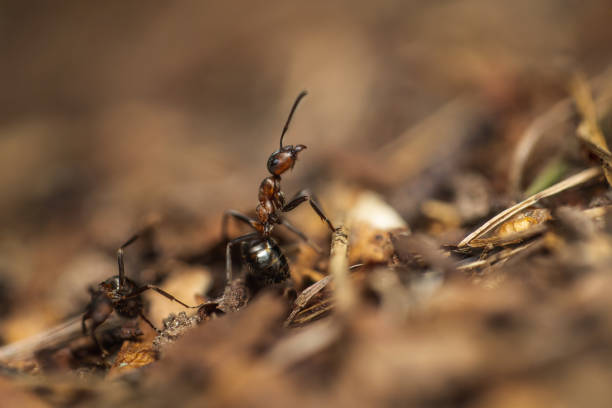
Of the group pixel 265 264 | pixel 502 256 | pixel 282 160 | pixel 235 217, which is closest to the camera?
pixel 502 256

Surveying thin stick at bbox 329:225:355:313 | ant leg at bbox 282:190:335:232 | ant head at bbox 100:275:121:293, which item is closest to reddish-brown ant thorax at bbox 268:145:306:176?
ant leg at bbox 282:190:335:232

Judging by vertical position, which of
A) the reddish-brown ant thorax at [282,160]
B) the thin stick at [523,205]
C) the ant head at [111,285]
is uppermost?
the reddish-brown ant thorax at [282,160]

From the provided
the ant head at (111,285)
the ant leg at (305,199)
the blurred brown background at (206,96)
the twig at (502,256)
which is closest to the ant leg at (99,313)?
the ant head at (111,285)

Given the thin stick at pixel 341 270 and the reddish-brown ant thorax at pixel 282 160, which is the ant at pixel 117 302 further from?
the reddish-brown ant thorax at pixel 282 160

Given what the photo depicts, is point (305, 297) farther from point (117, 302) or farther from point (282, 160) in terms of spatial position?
point (282, 160)

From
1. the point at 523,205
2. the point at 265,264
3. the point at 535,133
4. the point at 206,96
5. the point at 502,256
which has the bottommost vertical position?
the point at 502,256

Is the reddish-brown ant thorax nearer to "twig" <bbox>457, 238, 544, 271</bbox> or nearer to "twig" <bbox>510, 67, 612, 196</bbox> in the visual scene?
"twig" <bbox>510, 67, 612, 196</bbox>

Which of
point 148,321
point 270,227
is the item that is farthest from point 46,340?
point 270,227

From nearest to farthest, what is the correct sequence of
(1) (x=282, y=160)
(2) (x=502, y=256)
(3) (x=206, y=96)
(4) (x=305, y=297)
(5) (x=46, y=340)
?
(2) (x=502, y=256)
(4) (x=305, y=297)
(5) (x=46, y=340)
(1) (x=282, y=160)
(3) (x=206, y=96)
